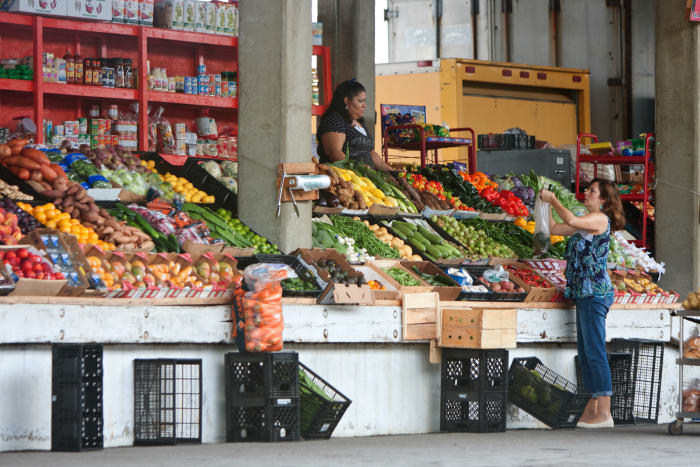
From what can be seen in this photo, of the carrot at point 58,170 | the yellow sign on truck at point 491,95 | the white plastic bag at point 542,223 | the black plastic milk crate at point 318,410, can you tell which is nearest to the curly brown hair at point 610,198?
the white plastic bag at point 542,223

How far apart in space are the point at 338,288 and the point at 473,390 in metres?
1.27

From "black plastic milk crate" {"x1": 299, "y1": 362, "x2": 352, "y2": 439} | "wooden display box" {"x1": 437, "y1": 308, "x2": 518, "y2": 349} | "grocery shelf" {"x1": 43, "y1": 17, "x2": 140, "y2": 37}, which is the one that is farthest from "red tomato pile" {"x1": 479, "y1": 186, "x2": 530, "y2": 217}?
"black plastic milk crate" {"x1": 299, "y1": 362, "x2": 352, "y2": 439}

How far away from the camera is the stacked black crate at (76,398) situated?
21.6 feet

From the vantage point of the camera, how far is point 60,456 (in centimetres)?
639

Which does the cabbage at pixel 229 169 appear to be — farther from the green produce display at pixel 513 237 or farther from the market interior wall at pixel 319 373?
the market interior wall at pixel 319 373

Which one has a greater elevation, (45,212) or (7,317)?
(45,212)

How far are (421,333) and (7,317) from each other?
289 centimetres

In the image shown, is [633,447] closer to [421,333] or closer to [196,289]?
[421,333]

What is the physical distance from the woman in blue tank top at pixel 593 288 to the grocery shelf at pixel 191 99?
5571 mm

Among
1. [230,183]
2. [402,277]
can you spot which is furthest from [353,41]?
[402,277]

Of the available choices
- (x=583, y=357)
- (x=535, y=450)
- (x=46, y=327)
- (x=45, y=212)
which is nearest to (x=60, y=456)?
(x=46, y=327)

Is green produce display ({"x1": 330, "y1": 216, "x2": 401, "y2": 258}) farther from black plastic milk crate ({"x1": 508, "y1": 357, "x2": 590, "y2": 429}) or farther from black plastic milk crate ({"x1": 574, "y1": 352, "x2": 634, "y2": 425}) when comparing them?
black plastic milk crate ({"x1": 574, "y1": 352, "x2": 634, "y2": 425})

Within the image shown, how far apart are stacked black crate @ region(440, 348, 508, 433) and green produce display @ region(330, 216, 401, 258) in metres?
1.55

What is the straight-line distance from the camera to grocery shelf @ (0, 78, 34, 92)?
12148mm
